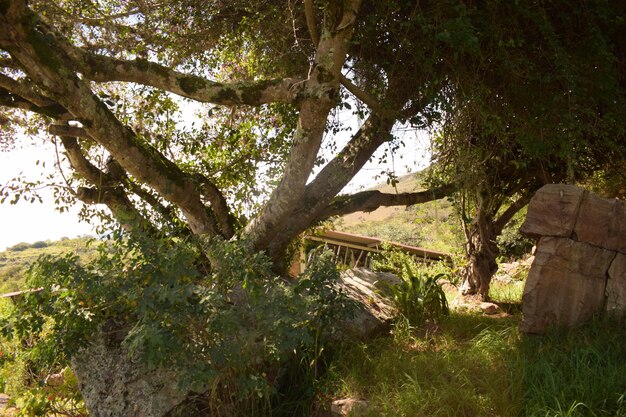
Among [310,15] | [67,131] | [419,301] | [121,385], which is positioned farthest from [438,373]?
[67,131]

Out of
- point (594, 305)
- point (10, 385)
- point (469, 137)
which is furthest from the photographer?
point (469, 137)

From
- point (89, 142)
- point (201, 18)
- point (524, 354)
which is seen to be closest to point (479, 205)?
point (524, 354)

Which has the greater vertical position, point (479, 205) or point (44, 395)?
point (479, 205)

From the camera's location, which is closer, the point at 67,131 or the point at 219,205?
the point at 67,131

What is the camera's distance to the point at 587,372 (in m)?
4.24

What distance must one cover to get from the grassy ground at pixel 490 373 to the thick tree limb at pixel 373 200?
75.6 inches

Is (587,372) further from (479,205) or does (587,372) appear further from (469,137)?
(479,205)

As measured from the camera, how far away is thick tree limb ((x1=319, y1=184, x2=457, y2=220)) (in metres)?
7.06

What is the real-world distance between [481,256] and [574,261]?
11.0 feet

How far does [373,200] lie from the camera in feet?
24.5

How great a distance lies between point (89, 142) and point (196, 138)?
167cm

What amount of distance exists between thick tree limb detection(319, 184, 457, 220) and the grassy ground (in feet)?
6.30

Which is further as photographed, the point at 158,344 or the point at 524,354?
the point at 524,354

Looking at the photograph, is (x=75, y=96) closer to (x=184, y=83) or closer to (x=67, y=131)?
(x=67, y=131)
